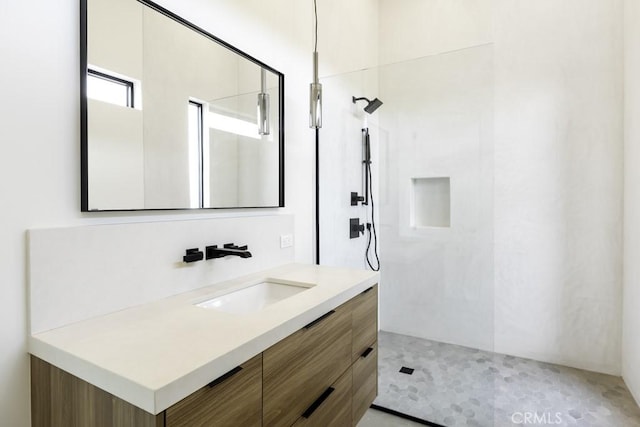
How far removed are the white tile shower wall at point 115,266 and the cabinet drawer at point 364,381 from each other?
2.33ft

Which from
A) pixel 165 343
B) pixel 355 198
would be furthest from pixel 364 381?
pixel 355 198

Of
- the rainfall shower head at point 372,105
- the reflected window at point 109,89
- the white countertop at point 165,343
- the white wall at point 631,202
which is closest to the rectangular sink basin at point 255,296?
the white countertop at point 165,343

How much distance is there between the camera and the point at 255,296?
5.00ft

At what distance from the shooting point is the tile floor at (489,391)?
1.90 meters

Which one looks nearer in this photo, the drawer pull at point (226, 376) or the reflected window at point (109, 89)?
the drawer pull at point (226, 376)

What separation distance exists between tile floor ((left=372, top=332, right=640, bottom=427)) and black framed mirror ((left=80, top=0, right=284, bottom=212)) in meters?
1.52

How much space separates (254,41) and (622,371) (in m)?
3.21

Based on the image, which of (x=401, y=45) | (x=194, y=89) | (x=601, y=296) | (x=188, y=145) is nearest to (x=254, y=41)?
(x=194, y=89)

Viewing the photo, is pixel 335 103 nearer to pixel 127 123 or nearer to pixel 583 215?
pixel 127 123

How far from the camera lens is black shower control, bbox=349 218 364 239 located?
257cm

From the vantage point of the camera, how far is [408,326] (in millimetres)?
2707

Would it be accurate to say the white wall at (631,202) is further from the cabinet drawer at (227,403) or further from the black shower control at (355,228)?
the cabinet drawer at (227,403)

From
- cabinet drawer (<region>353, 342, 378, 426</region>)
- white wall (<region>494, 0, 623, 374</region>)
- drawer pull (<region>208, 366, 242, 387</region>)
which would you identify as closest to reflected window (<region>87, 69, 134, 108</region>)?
drawer pull (<region>208, 366, 242, 387</region>)

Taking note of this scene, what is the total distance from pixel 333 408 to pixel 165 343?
0.75 metres
